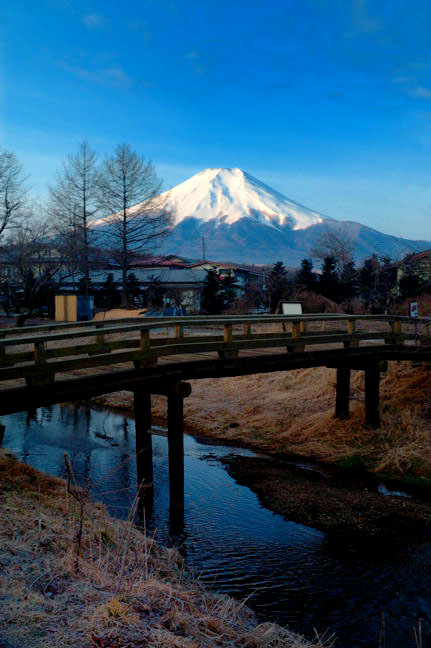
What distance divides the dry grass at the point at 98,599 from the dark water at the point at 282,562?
863mm

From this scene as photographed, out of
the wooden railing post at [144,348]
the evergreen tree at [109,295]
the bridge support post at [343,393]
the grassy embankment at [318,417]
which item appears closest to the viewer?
the wooden railing post at [144,348]

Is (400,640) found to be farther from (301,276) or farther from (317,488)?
(301,276)

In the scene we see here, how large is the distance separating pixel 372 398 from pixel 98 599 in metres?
12.2

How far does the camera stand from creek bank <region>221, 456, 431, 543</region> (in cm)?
1048

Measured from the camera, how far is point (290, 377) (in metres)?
22.0

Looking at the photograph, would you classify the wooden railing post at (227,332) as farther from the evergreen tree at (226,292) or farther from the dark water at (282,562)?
the evergreen tree at (226,292)

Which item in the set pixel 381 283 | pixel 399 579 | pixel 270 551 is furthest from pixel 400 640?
pixel 381 283

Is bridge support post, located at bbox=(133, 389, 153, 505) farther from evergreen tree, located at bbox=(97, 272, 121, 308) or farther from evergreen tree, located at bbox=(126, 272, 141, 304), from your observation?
evergreen tree, located at bbox=(126, 272, 141, 304)

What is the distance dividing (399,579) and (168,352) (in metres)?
5.46

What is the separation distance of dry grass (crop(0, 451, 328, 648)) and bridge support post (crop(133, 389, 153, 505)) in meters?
3.76

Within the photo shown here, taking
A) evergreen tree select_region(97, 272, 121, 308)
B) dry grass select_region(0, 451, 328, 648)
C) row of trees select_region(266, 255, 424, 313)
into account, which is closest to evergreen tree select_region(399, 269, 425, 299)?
row of trees select_region(266, 255, 424, 313)

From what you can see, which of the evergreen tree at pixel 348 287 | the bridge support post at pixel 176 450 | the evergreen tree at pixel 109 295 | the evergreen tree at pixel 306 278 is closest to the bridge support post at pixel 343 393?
the bridge support post at pixel 176 450

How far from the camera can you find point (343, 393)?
16.7 metres

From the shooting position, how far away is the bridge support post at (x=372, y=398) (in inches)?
624
